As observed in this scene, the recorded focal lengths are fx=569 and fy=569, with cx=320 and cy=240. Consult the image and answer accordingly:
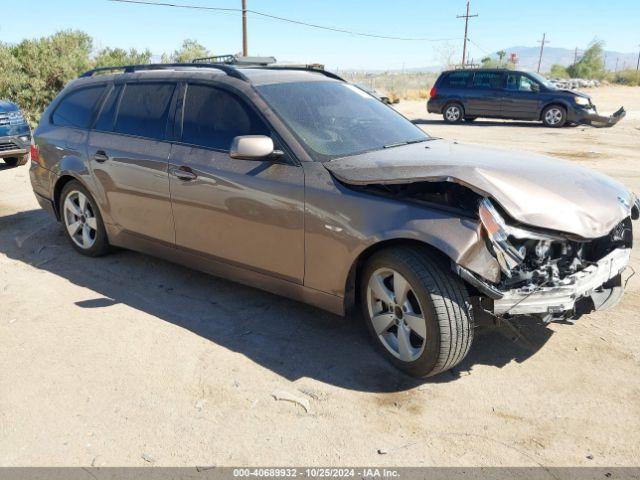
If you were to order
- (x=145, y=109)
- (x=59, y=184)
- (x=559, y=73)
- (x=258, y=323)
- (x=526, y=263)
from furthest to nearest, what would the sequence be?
(x=559, y=73) → (x=59, y=184) → (x=145, y=109) → (x=258, y=323) → (x=526, y=263)

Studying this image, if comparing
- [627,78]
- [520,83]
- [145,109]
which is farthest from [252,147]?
[627,78]

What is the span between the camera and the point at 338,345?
389 centimetres

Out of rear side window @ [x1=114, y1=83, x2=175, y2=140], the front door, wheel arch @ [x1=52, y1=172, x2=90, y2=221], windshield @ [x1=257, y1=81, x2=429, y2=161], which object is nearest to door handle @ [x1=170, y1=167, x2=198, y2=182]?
the front door

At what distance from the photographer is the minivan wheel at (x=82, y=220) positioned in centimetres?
545

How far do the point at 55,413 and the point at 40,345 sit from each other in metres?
0.93

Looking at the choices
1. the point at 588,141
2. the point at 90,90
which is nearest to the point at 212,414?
the point at 90,90

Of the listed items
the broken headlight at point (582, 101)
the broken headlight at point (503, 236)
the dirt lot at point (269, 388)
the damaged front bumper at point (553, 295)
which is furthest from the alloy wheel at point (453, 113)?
the broken headlight at point (503, 236)

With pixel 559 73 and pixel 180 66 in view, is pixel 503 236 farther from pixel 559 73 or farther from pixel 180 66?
pixel 559 73

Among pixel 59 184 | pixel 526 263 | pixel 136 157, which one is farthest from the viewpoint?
pixel 59 184

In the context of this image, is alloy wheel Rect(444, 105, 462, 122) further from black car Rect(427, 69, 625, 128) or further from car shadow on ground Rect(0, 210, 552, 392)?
car shadow on ground Rect(0, 210, 552, 392)

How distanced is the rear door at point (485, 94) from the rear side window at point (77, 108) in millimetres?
16004

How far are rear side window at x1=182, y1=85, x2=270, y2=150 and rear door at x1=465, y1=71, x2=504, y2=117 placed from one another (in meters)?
16.4

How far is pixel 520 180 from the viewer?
10.9 feet

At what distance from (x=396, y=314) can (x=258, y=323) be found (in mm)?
1188
